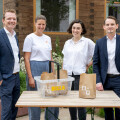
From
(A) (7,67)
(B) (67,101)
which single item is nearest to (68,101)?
(B) (67,101)

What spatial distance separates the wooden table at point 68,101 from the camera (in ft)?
9.02

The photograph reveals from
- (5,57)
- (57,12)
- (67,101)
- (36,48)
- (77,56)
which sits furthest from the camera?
(57,12)

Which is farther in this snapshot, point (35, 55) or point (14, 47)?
point (35, 55)

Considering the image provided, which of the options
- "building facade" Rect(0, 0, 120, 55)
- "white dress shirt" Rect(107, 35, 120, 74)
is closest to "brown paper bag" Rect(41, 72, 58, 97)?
"white dress shirt" Rect(107, 35, 120, 74)

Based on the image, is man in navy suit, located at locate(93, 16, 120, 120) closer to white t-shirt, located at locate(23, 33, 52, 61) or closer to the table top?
the table top

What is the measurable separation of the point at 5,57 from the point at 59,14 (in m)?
4.67

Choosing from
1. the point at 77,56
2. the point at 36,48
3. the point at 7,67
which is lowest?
the point at 7,67

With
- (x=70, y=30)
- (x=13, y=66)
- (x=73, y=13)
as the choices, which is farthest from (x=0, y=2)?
(x=13, y=66)

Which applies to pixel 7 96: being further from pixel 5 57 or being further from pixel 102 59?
pixel 102 59

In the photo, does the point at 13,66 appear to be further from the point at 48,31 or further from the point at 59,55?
the point at 48,31

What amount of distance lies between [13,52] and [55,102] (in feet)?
3.86

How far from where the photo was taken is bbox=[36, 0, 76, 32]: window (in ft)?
25.1

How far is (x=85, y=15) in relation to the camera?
8.00m

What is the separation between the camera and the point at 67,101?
9.51ft
